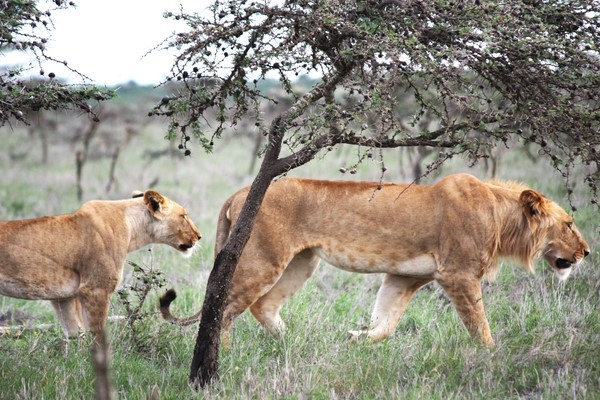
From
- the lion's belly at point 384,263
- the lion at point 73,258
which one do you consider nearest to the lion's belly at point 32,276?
the lion at point 73,258

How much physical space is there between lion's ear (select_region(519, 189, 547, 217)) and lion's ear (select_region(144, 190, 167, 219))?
3.02 metres

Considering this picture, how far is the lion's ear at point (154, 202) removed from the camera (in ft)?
22.9

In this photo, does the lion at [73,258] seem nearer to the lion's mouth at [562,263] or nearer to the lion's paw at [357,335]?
the lion's paw at [357,335]

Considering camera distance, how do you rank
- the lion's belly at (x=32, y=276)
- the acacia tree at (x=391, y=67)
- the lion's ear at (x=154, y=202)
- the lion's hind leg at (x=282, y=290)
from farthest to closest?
the lion's ear at (x=154, y=202)
the lion's hind leg at (x=282, y=290)
the lion's belly at (x=32, y=276)
the acacia tree at (x=391, y=67)

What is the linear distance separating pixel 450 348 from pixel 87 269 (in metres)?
2.91

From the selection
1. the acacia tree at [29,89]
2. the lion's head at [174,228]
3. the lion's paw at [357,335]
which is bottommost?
the lion's paw at [357,335]

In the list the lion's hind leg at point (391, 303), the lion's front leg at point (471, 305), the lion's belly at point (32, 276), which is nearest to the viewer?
the lion's front leg at point (471, 305)

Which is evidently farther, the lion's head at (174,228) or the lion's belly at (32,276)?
the lion's head at (174,228)

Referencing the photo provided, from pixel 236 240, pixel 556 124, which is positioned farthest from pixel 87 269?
pixel 556 124

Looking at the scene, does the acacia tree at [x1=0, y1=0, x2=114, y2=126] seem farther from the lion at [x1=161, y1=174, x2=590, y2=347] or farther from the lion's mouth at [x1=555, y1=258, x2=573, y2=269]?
the lion's mouth at [x1=555, y1=258, x2=573, y2=269]

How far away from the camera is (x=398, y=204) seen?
654 centimetres

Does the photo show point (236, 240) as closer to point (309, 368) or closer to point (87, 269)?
point (309, 368)

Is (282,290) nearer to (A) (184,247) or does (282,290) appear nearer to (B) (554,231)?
(A) (184,247)

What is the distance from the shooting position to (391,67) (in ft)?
15.2
